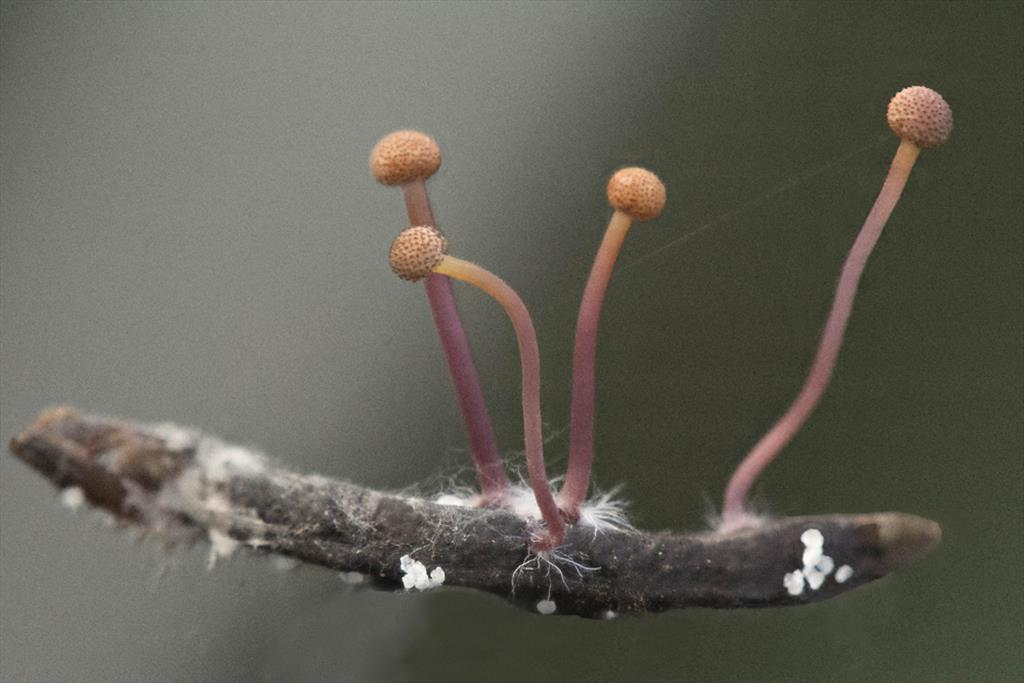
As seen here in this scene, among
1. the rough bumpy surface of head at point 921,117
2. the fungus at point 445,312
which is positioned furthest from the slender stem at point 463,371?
the rough bumpy surface of head at point 921,117

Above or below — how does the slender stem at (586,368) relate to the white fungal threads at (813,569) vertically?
above

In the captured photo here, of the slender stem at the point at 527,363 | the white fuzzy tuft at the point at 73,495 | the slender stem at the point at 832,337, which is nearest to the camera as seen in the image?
the white fuzzy tuft at the point at 73,495

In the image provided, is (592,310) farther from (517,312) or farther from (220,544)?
(220,544)

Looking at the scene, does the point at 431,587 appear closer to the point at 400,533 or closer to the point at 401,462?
the point at 400,533

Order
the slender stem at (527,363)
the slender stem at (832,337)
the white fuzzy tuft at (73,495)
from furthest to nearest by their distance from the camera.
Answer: the slender stem at (832,337), the slender stem at (527,363), the white fuzzy tuft at (73,495)

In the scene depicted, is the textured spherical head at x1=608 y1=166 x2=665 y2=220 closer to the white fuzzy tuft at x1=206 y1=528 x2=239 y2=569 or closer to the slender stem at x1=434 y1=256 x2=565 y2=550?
the slender stem at x1=434 y1=256 x2=565 y2=550

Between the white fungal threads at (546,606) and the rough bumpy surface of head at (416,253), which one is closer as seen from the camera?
the rough bumpy surface of head at (416,253)

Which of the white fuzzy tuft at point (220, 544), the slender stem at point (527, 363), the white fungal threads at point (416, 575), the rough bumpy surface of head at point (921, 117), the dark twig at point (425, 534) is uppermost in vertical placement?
the rough bumpy surface of head at point (921, 117)

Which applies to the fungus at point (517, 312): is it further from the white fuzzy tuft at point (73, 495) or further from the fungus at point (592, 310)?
the white fuzzy tuft at point (73, 495)
